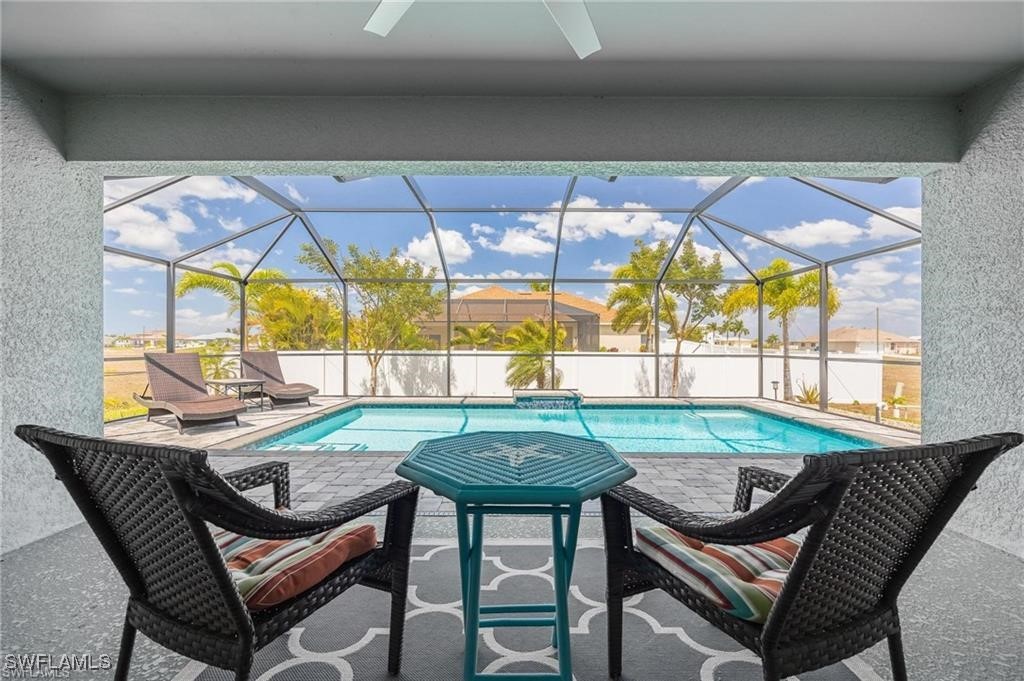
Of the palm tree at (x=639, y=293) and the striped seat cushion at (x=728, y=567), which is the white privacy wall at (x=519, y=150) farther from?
the palm tree at (x=639, y=293)

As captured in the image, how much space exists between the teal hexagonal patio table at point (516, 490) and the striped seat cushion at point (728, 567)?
273mm

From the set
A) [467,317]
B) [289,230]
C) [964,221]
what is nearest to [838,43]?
[964,221]

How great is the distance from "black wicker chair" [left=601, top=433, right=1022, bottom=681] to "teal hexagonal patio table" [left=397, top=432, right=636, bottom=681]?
356mm

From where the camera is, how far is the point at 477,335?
11.6 meters

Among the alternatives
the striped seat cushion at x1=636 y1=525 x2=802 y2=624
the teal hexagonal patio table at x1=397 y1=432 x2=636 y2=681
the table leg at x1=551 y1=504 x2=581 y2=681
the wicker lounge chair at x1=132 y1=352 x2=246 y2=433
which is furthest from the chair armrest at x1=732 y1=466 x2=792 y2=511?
the wicker lounge chair at x1=132 y1=352 x2=246 y2=433

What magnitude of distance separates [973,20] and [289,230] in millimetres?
9399

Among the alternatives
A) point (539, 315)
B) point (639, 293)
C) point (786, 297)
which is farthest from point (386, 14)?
point (786, 297)

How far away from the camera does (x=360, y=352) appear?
35.5 feet

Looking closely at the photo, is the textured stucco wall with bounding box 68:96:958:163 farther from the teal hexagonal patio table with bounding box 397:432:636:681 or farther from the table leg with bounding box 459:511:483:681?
the table leg with bounding box 459:511:483:681

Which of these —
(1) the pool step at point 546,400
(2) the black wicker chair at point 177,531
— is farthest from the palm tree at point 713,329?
(2) the black wicker chair at point 177,531

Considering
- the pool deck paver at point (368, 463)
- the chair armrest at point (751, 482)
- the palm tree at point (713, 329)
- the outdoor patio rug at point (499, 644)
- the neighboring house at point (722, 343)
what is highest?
the palm tree at point (713, 329)

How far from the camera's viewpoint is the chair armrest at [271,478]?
2.08 m

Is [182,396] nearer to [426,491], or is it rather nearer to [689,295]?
Answer: [426,491]

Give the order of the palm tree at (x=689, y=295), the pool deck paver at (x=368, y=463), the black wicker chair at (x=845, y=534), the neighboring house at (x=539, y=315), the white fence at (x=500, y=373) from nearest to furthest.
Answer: the black wicker chair at (x=845, y=534) → the pool deck paver at (x=368, y=463) → the palm tree at (x=689, y=295) → the white fence at (x=500, y=373) → the neighboring house at (x=539, y=315)
